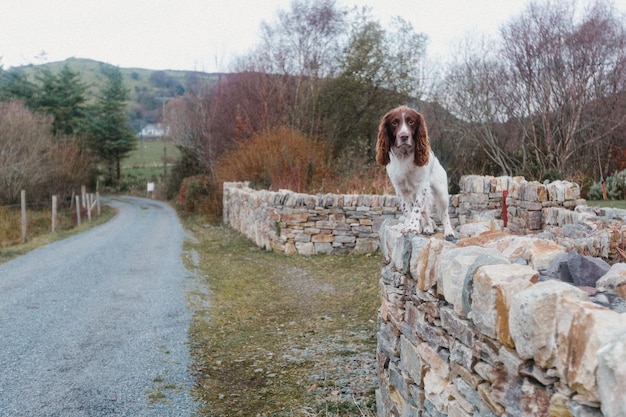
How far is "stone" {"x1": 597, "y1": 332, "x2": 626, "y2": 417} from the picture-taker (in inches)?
57.2

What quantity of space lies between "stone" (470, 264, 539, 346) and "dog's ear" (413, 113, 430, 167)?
2.01 meters

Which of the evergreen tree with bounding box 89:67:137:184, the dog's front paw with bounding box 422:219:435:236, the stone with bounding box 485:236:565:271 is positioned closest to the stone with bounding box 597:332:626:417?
the stone with bounding box 485:236:565:271

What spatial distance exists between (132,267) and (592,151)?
14.2 meters

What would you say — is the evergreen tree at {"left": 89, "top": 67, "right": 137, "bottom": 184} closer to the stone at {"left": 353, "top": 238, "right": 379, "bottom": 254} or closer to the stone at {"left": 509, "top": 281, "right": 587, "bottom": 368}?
the stone at {"left": 353, "top": 238, "right": 379, "bottom": 254}

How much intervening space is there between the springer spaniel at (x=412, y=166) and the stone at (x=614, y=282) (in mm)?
1876

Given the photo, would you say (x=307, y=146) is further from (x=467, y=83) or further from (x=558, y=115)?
(x=558, y=115)

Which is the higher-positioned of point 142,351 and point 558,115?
point 558,115

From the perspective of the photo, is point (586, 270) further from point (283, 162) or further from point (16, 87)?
point (16, 87)

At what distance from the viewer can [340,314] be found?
7164 millimetres

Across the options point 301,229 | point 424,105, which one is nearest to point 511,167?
point 424,105

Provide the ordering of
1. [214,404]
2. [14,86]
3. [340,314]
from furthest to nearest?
[14,86]
[340,314]
[214,404]

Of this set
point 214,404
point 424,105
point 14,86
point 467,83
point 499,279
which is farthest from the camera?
point 14,86

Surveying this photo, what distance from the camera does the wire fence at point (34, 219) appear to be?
17.4m

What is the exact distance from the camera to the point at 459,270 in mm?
2576
